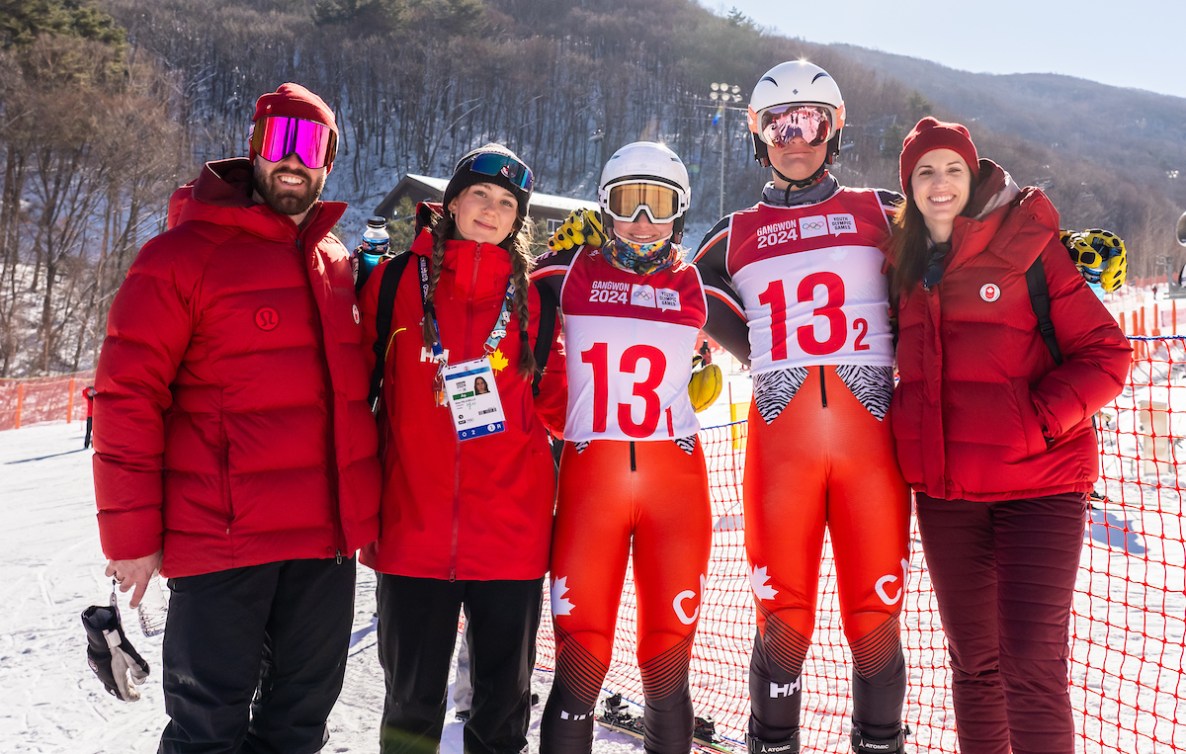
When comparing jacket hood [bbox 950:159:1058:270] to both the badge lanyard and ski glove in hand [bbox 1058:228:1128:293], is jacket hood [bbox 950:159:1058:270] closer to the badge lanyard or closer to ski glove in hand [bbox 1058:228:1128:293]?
ski glove in hand [bbox 1058:228:1128:293]

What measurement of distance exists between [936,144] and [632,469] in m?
1.67

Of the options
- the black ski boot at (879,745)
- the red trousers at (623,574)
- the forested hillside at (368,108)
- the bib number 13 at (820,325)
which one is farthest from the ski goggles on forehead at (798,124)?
the forested hillside at (368,108)

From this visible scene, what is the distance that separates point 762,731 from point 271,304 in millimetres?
2299

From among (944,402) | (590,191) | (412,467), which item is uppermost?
(590,191)

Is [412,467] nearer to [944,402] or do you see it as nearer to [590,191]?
[944,402]

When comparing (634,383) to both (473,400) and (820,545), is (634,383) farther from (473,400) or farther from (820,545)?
(820,545)

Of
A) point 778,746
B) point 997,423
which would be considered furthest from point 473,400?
point 997,423

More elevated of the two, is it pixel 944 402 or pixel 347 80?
pixel 347 80

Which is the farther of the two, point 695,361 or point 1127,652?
point 1127,652

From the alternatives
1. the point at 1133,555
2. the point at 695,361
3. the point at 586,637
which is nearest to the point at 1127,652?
the point at 1133,555

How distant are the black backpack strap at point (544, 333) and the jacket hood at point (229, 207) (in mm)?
826

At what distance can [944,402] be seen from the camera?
2.83 m

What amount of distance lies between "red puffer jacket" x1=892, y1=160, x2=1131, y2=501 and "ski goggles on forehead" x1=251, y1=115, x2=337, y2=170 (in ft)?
7.41

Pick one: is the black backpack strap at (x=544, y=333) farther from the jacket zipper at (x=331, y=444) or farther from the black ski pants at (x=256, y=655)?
the black ski pants at (x=256, y=655)
